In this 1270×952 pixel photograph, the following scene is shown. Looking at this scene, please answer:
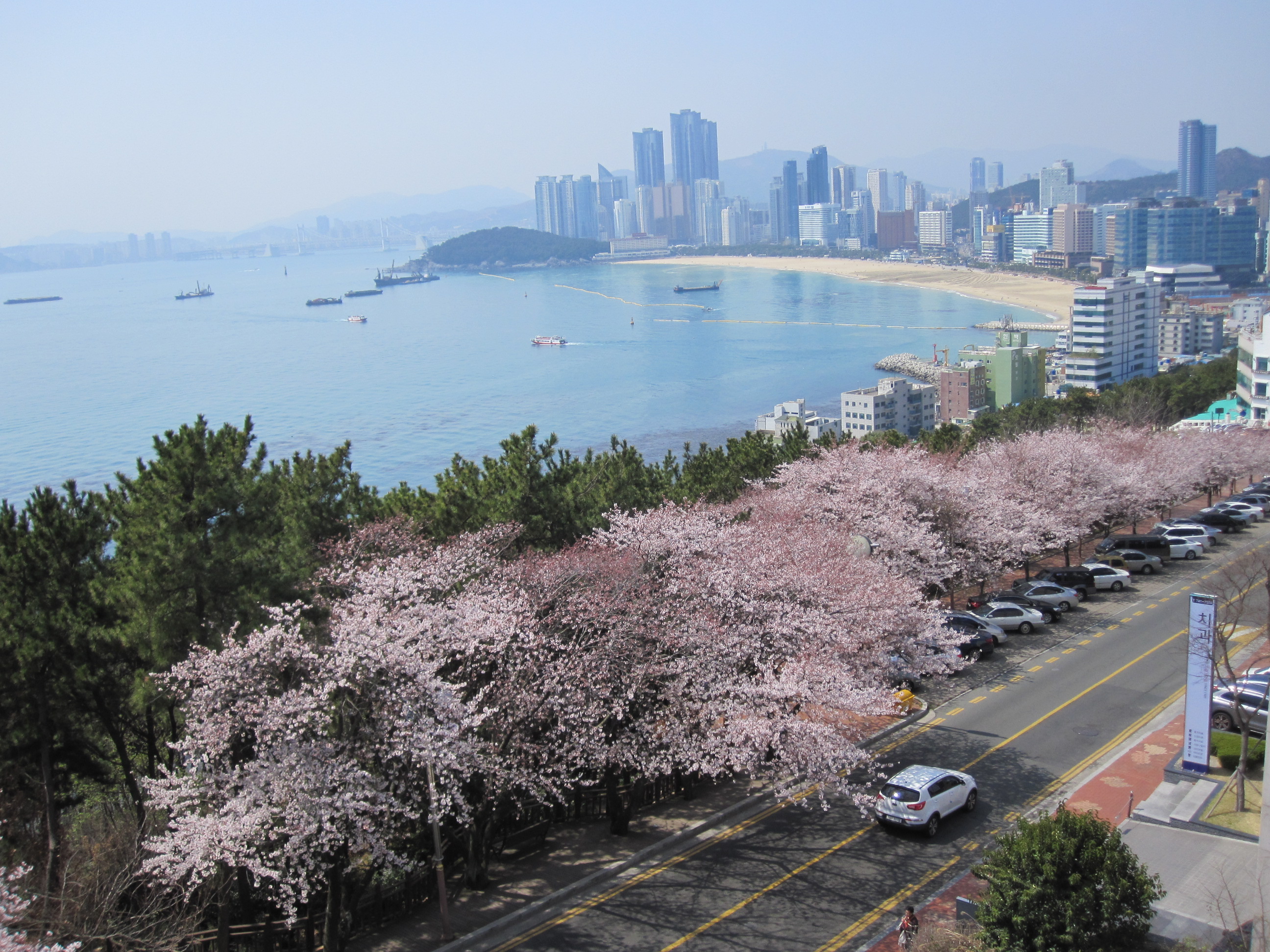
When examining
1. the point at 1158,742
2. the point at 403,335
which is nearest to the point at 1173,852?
the point at 1158,742

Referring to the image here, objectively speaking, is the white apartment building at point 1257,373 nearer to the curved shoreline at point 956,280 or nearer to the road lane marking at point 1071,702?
the road lane marking at point 1071,702

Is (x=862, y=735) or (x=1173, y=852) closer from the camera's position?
(x=1173, y=852)

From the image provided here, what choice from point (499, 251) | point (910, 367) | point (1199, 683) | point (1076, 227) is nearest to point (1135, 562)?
point (1199, 683)

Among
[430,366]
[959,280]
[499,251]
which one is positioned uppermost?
[499,251]

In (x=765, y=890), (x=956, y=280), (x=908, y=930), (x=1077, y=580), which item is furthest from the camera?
(x=956, y=280)

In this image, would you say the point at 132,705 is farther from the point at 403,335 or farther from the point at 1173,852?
the point at 403,335

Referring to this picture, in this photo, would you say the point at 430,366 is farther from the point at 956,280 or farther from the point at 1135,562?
the point at 956,280

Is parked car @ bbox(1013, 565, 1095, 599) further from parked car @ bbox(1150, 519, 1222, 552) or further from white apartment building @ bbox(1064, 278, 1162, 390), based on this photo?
white apartment building @ bbox(1064, 278, 1162, 390)

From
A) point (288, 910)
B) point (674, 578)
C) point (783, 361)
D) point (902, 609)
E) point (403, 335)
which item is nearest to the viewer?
point (288, 910)
